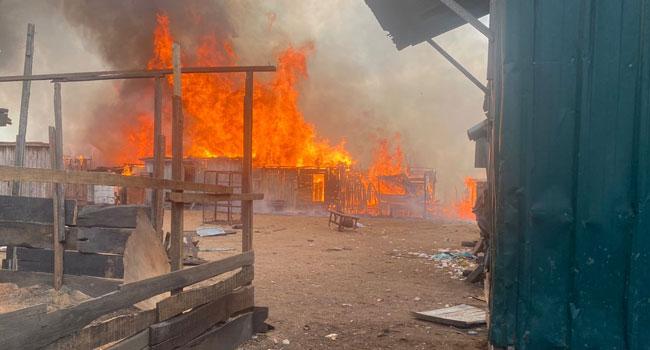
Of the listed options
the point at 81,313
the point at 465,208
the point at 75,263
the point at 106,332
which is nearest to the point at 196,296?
the point at 106,332

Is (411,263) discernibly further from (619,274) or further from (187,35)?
(187,35)

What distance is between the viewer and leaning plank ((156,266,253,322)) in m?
4.21

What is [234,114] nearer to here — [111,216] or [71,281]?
[71,281]


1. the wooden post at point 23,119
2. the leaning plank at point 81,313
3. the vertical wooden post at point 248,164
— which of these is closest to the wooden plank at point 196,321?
the leaning plank at point 81,313

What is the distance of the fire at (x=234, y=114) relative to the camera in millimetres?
37562

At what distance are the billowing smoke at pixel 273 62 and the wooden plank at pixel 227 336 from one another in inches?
1542

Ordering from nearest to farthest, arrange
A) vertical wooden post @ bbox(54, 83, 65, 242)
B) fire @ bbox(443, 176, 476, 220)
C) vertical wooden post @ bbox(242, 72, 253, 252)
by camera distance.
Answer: vertical wooden post @ bbox(242, 72, 253, 252) → vertical wooden post @ bbox(54, 83, 65, 242) → fire @ bbox(443, 176, 476, 220)

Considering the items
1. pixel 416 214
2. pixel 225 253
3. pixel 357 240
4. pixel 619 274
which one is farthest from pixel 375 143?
pixel 619 274

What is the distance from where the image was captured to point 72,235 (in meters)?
6.62

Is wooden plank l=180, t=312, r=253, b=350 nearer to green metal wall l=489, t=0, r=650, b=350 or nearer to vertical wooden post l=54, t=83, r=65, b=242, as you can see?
green metal wall l=489, t=0, r=650, b=350

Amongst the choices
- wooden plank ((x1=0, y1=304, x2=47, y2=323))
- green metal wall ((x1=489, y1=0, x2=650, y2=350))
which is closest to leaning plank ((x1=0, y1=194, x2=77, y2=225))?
wooden plank ((x1=0, y1=304, x2=47, y2=323))

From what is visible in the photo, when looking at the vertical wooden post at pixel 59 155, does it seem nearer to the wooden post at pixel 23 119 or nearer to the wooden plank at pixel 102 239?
the wooden plank at pixel 102 239

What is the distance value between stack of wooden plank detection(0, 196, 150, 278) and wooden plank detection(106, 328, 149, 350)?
2.67m

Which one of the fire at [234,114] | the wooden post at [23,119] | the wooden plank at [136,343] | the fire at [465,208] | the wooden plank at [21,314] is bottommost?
the fire at [465,208]
